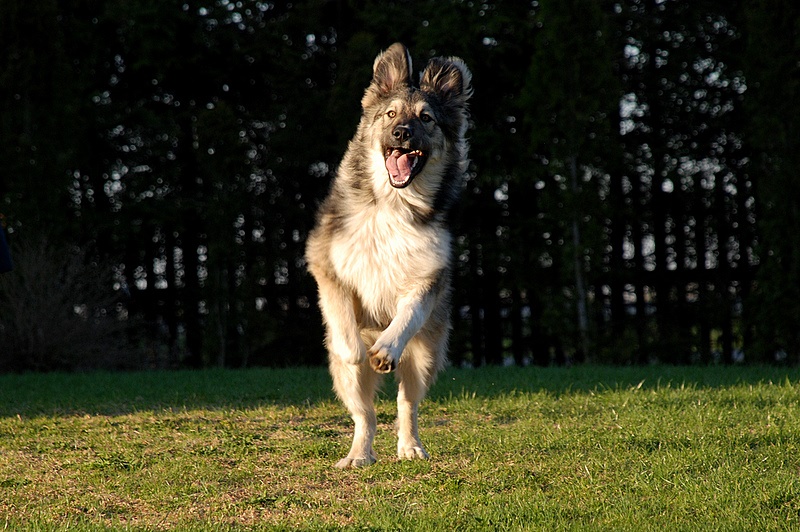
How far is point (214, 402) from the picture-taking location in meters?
9.03

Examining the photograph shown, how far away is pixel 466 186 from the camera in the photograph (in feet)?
57.6

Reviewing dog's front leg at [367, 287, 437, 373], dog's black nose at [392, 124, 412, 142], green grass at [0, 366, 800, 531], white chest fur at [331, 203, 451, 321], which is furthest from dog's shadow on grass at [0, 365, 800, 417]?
dog's black nose at [392, 124, 412, 142]

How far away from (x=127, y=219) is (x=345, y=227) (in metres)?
12.3

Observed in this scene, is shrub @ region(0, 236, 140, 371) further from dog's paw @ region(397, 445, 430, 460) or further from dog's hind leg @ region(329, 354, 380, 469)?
dog's paw @ region(397, 445, 430, 460)

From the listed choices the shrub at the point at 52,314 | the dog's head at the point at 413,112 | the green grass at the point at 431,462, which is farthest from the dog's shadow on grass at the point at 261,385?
the dog's head at the point at 413,112

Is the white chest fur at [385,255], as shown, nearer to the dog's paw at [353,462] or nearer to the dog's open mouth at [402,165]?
the dog's open mouth at [402,165]

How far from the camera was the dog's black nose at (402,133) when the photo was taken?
5973 millimetres

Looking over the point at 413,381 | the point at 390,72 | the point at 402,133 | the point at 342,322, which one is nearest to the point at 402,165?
the point at 402,133

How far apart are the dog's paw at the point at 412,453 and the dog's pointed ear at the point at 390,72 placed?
249cm

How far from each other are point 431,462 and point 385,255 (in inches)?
56.9

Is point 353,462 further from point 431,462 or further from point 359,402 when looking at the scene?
point 431,462

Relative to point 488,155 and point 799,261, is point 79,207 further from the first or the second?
point 799,261

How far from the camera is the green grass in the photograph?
4926 mm

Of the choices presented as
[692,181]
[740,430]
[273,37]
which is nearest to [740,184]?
[692,181]
